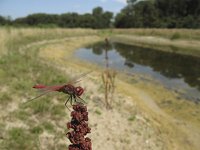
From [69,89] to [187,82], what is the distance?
63.0 feet

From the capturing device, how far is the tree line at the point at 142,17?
77.3 metres

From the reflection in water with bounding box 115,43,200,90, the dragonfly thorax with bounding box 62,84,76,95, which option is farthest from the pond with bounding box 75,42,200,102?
the dragonfly thorax with bounding box 62,84,76,95

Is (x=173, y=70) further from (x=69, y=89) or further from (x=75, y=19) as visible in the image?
(x=75, y=19)

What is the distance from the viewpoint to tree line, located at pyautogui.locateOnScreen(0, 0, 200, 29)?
77.3 metres

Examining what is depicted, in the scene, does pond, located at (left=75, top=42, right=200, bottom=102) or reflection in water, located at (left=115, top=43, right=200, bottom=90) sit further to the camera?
reflection in water, located at (left=115, top=43, right=200, bottom=90)

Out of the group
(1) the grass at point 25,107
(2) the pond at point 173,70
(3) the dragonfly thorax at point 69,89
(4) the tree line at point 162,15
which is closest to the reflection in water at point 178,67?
(2) the pond at point 173,70

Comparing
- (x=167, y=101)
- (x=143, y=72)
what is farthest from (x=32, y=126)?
(x=143, y=72)

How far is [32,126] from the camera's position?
32.1 feet

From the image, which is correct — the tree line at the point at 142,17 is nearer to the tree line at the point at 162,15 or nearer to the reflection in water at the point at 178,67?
the tree line at the point at 162,15

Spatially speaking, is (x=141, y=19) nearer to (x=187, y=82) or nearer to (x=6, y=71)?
(x=187, y=82)

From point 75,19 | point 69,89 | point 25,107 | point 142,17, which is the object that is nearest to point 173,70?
point 25,107

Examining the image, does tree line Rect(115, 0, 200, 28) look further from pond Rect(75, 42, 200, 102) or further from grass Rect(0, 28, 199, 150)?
grass Rect(0, 28, 199, 150)

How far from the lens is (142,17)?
303ft

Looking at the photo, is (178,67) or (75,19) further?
(75,19)
